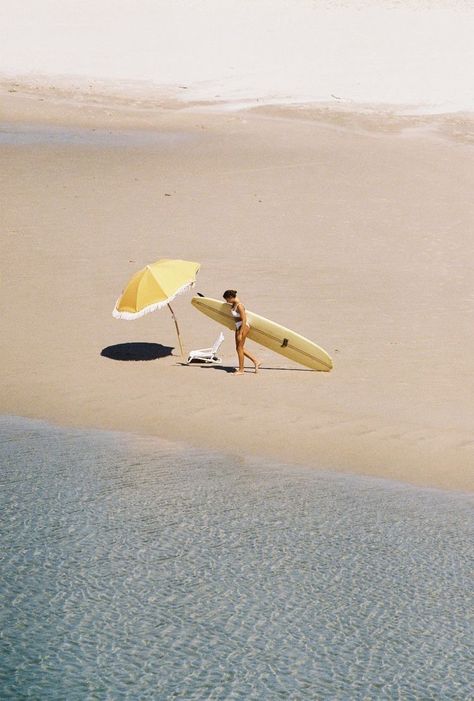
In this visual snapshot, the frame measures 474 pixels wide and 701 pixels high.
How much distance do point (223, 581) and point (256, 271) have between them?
11.8m

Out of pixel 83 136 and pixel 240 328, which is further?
pixel 83 136

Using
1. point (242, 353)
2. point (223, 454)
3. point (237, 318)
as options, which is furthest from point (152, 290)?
point (223, 454)

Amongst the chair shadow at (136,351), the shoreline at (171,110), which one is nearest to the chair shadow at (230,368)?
the chair shadow at (136,351)

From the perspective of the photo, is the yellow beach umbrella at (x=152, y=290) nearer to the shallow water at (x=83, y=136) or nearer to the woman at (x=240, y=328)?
the woman at (x=240, y=328)

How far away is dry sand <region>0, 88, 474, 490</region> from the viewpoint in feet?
38.5

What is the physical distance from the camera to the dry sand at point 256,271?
11.8m

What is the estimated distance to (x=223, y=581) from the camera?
24.5ft

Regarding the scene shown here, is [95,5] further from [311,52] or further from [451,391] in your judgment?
[451,391]

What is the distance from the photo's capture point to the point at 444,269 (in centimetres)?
1920

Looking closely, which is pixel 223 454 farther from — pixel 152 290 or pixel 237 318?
pixel 237 318

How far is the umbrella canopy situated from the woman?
23.5 inches

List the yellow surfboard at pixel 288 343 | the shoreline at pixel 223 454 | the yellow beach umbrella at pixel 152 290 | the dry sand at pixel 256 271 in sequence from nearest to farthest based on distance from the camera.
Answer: the shoreline at pixel 223 454 → the dry sand at pixel 256 271 → the yellow beach umbrella at pixel 152 290 → the yellow surfboard at pixel 288 343

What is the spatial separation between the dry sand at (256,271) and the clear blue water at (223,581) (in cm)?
119

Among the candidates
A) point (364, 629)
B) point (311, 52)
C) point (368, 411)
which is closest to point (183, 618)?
point (364, 629)
